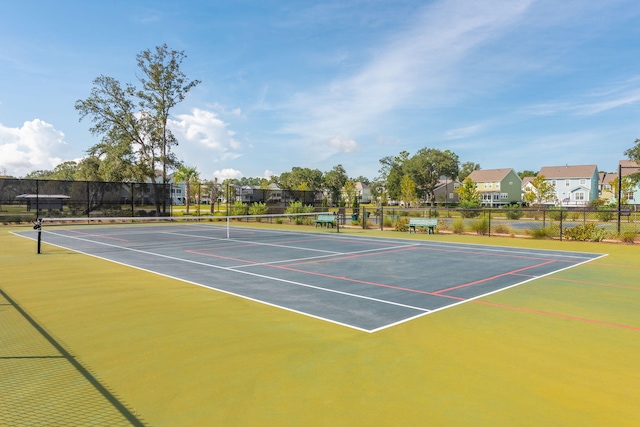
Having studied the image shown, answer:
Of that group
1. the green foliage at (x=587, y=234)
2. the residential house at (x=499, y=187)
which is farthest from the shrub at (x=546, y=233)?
the residential house at (x=499, y=187)

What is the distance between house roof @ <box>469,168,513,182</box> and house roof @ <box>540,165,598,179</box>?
8.26 meters

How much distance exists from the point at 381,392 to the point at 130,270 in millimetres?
9567

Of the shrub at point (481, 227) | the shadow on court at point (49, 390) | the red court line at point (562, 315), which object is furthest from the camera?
the shrub at point (481, 227)

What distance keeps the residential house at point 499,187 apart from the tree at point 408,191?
16.8 meters

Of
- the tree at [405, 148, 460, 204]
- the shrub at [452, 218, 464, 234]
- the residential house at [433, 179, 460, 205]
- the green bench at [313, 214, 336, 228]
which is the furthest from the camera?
the residential house at [433, 179, 460, 205]

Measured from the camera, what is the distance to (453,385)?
442 cm

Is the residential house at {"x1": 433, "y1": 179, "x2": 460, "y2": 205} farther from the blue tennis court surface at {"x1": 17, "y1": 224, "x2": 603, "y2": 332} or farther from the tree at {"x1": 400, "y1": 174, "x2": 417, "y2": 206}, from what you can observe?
the blue tennis court surface at {"x1": 17, "y1": 224, "x2": 603, "y2": 332}

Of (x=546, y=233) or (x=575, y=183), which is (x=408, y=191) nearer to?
(x=575, y=183)

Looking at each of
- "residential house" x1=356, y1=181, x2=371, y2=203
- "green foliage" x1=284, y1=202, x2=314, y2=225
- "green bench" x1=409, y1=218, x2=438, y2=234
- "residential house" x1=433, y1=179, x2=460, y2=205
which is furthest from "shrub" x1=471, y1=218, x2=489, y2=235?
"residential house" x1=356, y1=181, x2=371, y2=203

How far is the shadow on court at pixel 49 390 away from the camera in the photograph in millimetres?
3689

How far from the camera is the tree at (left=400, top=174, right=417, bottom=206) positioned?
81312 mm

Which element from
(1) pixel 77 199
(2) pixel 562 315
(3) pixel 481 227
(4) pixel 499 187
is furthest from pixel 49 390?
(4) pixel 499 187

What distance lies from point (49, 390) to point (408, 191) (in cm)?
7929

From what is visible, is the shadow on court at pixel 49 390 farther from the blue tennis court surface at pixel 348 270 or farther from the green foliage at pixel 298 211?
the green foliage at pixel 298 211
